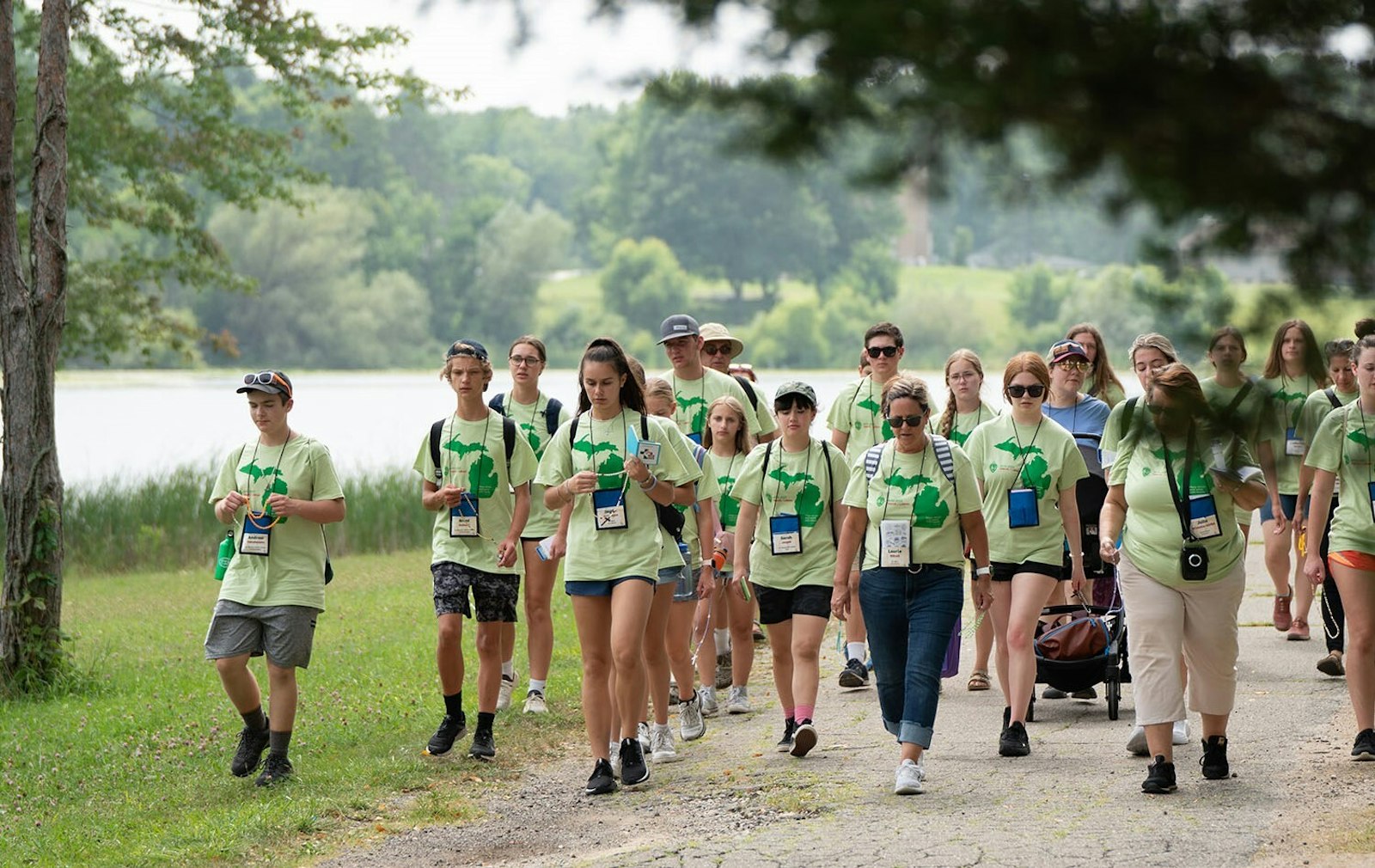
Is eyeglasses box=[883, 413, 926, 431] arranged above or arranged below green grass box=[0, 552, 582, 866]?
above

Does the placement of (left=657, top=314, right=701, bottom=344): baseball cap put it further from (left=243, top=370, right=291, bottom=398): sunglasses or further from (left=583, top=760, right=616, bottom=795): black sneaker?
(left=583, top=760, right=616, bottom=795): black sneaker

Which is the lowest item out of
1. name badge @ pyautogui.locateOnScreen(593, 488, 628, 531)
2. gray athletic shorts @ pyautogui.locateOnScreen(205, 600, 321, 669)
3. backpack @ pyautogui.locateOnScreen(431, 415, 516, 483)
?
gray athletic shorts @ pyautogui.locateOnScreen(205, 600, 321, 669)

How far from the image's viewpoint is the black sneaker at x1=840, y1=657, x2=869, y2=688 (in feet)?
34.9

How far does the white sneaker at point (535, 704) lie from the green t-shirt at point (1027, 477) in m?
2.88

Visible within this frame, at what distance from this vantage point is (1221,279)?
350 centimetres

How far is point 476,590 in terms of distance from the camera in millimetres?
9023

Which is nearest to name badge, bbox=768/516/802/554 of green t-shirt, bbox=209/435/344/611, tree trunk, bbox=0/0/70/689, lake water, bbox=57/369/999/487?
green t-shirt, bbox=209/435/344/611

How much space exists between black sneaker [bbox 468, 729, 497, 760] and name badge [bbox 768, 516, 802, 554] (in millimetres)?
1754

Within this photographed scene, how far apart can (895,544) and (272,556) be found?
2962mm

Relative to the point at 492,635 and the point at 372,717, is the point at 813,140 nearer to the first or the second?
the point at 492,635

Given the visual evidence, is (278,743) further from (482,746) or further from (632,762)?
(632,762)

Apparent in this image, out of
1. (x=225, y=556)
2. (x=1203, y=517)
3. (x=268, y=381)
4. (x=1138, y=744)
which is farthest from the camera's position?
(x=225, y=556)

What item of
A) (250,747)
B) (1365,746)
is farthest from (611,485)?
(1365,746)

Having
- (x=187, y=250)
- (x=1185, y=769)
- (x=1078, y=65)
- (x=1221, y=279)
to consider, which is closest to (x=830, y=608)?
(x=1185, y=769)
